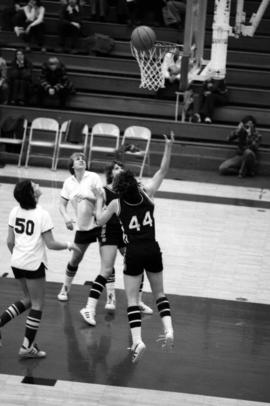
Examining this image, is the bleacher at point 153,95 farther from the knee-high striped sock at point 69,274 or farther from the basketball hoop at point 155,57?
the knee-high striped sock at point 69,274

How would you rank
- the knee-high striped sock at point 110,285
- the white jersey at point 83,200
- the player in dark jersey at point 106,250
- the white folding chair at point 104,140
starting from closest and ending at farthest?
1. the player in dark jersey at point 106,250
2. the white jersey at point 83,200
3. the knee-high striped sock at point 110,285
4. the white folding chair at point 104,140

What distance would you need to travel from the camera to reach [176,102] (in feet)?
59.9

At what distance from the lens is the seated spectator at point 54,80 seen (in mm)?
18000

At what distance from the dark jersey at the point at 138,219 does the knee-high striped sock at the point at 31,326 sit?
1.02 metres

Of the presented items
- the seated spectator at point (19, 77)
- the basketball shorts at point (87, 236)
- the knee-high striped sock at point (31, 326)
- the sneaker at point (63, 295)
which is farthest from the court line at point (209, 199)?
the knee-high striped sock at point (31, 326)

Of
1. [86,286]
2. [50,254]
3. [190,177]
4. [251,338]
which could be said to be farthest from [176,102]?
[251,338]

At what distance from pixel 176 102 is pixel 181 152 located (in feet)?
4.05

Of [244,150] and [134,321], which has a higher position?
[134,321]

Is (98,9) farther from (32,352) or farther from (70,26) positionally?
(32,352)

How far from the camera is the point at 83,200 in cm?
888

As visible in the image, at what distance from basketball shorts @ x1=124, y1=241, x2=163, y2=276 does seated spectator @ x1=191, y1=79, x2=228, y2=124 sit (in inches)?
410

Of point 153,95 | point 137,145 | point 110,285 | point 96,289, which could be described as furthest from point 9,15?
point 96,289

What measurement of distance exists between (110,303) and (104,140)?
8.78 metres

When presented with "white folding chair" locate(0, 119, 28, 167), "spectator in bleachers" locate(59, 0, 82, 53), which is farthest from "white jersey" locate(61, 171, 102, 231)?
"spectator in bleachers" locate(59, 0, 82, 53)
